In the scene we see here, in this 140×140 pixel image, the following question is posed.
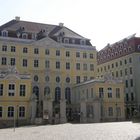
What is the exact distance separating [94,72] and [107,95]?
13264 mm

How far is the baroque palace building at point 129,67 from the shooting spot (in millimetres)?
72250

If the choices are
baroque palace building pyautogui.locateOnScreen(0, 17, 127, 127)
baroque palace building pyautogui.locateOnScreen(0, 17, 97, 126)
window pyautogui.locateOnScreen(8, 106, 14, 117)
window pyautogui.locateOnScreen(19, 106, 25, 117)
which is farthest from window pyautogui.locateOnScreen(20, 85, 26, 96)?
baroque palace building pyautogui.locateOnScreen(0, 17, 97, 126)

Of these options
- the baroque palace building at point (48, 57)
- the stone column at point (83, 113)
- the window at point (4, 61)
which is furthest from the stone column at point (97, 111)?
the window at point (4, 61)

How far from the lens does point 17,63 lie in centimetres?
6341

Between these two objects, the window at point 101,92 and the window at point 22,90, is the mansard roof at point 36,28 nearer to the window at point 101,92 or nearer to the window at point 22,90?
the window at point 22,90

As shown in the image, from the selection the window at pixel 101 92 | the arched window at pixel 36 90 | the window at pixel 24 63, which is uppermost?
the window at pixel 24 63

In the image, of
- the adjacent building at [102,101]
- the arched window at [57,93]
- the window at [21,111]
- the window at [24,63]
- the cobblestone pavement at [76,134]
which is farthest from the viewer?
the arched window at [57,93]

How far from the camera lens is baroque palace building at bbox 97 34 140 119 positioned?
237ft

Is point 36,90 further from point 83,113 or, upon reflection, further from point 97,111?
point 97,111

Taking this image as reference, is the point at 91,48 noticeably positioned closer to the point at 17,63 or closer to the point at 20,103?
the point at 17,63

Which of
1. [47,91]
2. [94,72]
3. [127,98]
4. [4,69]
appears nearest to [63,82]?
[47,91]

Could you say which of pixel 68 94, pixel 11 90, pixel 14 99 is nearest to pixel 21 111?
pixel 14 99

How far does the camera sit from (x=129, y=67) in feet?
246

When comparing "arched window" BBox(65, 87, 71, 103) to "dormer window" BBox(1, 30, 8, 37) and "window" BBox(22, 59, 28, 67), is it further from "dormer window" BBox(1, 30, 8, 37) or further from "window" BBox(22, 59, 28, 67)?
"dormer window" BBox(1, 30, 8, 37)
